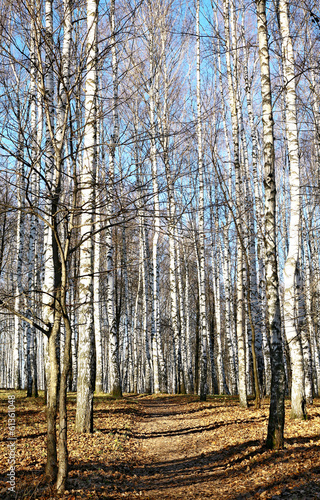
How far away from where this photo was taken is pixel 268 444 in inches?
234

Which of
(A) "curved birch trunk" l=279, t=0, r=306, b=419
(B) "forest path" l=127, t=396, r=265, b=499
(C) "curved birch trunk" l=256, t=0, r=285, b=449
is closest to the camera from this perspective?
(B) "forest path" l=127, t=396, r=265, b=499

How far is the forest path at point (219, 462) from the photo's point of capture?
4730 millimetres

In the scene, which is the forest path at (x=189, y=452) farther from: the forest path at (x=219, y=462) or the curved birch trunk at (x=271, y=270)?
the curved birch trunk at (x=271, y=270)

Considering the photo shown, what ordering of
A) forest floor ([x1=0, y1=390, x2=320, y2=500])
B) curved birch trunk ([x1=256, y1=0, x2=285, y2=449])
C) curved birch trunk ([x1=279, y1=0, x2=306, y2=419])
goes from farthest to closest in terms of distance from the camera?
curved birch trunk ([x1=279, y1=0, x2=306, y2=419])
curved birch trunk ([x1=256, y1=0, x2=285, y2=449])
forest floor ([x1=0, y1=390, x2=320, y2=500])

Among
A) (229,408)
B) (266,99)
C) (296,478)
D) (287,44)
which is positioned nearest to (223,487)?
(296,478)

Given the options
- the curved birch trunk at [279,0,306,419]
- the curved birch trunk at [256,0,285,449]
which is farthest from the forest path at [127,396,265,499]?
the curved birch trunk at [279,0,306,419]

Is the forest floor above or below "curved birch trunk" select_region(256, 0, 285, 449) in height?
below

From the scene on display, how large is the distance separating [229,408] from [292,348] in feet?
12.2

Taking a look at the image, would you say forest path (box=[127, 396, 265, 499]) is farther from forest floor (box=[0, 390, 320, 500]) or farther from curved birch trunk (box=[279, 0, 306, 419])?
curved birch trunk (box=[279, 0, 306, 419])

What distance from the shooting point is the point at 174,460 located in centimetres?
673

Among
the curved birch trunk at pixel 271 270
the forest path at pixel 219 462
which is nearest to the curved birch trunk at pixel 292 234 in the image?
the forest path at pixel 219 462

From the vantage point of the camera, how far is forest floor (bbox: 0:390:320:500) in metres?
4.67

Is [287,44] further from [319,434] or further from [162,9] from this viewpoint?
[162,9]

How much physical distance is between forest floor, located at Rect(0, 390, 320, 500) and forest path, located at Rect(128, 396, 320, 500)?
0.5 inches
